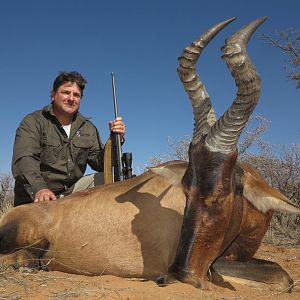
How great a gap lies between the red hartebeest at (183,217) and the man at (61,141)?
1.40m

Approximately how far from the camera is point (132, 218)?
203 inches

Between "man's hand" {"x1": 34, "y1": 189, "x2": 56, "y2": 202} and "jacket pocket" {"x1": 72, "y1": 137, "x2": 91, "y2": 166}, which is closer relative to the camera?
"man's hand" {"x1": 34, "y1": 189, "x2": 56, "y2": 202}

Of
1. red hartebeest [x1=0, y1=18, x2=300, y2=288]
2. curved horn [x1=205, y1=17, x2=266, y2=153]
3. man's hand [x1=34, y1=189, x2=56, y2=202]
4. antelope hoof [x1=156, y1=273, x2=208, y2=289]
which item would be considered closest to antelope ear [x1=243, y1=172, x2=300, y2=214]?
red hartebeest [x1=0, y1=18, x2=300, y2=288]

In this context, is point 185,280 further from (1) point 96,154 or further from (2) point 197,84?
(1) point 96,154

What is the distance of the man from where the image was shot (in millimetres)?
6848

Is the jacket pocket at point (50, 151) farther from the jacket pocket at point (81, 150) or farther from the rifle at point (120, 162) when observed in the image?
the rifle at point (120, 162)

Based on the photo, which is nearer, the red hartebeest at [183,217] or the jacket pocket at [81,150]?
the red hartebeest at [183,217]

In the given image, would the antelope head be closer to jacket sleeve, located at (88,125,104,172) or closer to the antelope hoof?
the antelope hoof

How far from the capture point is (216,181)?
13.2ft

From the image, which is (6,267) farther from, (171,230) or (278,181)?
(278,181)

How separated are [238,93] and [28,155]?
3.46m

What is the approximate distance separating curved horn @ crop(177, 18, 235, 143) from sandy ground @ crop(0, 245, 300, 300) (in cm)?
139

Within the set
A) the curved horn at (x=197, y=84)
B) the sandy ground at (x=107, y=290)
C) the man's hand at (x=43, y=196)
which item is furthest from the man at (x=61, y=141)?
the curved horn at (x=197, y=84)

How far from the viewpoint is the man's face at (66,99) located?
7.39 m
